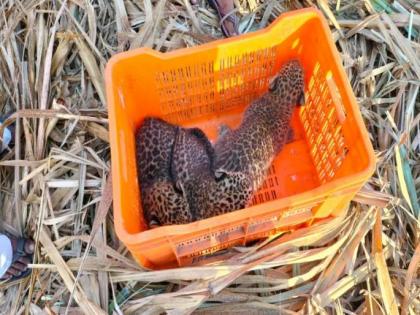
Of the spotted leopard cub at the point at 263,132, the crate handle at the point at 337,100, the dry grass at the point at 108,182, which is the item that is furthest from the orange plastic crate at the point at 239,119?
the dry grass at the point at 108,182

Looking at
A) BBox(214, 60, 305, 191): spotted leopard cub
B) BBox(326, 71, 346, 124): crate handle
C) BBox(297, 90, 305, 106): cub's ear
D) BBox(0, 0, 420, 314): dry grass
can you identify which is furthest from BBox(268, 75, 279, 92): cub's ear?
BBox(0, 0, 420, 314): dry grass

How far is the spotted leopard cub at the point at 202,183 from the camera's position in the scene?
9.45 ft

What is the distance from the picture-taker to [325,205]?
2.63 metres

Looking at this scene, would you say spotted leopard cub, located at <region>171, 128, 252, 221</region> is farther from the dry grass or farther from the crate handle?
the crate handle

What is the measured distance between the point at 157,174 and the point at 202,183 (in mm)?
277

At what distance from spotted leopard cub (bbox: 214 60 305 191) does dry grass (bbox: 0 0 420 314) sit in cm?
48

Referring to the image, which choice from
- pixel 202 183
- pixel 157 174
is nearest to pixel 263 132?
pixel 202 183

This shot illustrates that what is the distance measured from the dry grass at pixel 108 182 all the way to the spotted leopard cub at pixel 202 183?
292 millimetres

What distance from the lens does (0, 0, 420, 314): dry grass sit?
2.86m

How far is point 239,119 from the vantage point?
3.43 meters

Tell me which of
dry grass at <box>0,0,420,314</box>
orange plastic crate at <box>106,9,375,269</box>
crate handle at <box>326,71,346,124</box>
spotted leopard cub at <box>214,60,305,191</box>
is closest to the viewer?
orange plastic crate at <box>106,9,375,269</box>

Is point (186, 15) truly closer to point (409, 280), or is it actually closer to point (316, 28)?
point (316, 28)

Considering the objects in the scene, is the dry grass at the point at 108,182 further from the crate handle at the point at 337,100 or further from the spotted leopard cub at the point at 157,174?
the crate handle at the point at 337,100

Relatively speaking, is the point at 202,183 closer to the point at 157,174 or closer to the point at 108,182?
the point at 157,174
